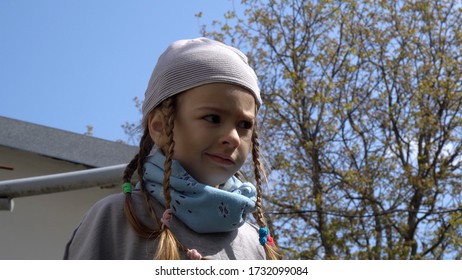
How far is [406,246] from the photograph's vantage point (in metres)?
12.4

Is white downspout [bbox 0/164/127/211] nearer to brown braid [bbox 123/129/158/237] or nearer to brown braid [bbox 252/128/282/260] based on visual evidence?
brown braid [bbox 123/129/158/237]

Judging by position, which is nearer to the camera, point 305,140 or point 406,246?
point 406,246

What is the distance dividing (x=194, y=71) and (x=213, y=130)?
8.1 inches

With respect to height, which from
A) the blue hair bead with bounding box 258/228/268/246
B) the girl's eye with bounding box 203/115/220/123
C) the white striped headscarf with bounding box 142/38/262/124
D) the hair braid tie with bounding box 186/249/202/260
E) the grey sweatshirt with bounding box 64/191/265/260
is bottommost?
the hair braid tie with bounding box 186/249/202/260

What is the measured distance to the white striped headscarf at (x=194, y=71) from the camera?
2209 mm

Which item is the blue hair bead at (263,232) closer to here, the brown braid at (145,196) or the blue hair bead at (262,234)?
the blue hair bead at (262,234)

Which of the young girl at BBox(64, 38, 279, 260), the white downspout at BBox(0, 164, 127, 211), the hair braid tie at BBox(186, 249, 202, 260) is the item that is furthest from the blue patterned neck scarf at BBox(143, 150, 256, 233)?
the white downspout at BBox(0, 164, 127, 211)

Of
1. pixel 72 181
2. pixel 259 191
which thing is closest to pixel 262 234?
pixel 259 191

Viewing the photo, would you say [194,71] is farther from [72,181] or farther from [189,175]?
[72,181]

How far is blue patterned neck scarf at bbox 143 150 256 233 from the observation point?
2.15 m

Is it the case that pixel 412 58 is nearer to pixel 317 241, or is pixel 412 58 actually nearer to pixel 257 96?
pixel 317 241
